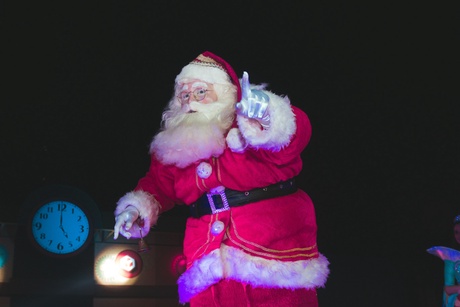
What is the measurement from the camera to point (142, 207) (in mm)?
2139

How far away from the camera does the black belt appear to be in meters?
1.99

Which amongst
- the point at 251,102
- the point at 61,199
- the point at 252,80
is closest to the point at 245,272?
the point at 251,102

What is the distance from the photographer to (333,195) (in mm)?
4691

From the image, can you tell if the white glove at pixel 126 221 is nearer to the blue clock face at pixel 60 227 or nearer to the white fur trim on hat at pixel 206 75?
the white fur trim on hat at pixel 206 75

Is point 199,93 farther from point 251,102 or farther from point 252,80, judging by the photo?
point 252,80

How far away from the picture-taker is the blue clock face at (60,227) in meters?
3.82

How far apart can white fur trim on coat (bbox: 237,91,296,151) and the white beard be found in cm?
20

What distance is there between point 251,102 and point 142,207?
0.68m

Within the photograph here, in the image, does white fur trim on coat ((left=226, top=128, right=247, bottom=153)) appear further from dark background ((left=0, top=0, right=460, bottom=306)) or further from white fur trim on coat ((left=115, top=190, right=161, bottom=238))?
dark background ((left=0, top=0, right=460, bottom=306))

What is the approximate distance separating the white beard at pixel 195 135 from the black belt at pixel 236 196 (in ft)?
0.49

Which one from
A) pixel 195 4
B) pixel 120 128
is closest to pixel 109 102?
pixel 120 128

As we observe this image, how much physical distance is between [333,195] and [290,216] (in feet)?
9.15

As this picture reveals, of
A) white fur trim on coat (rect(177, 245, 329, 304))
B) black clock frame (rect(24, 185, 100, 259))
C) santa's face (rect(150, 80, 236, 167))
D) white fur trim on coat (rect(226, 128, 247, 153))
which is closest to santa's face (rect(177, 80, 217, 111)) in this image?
santa's face (rect(150, 80, 236, 167))

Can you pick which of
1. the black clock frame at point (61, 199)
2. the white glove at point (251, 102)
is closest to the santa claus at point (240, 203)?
the white glove at point (251, 102)
